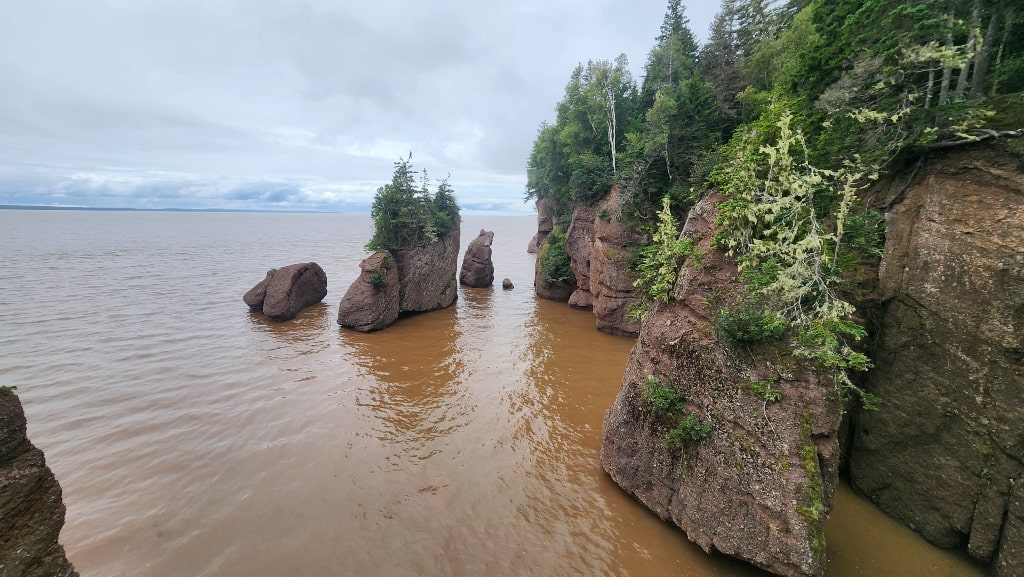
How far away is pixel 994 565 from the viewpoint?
5.89 m

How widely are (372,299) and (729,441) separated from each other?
1697 centimetres

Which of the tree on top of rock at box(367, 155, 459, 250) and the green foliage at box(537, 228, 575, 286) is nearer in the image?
the tree on top of rock at box(367, 155, 459, 250)

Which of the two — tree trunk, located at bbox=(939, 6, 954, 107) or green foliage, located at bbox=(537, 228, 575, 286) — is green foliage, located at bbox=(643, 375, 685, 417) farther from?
green foliage, located at bbox=(537, 228, 575, 286)

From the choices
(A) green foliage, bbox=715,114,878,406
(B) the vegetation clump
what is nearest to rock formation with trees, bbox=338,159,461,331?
(B) the vegetation clump

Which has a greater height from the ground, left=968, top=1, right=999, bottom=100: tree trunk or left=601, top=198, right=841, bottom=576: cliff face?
left=968, top=1, right=999, bottom=100: tree trunk

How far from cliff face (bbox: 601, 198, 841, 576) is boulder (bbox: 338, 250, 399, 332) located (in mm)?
14596

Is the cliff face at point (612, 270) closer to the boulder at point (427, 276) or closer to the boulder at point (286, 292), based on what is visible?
the boulder at point (427, 276)

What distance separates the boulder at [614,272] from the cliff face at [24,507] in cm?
1683

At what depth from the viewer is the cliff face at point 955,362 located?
5.75m

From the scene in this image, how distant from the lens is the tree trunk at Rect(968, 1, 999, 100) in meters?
6.80

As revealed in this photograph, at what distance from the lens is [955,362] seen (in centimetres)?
626

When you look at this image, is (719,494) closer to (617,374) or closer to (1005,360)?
(1005,360)

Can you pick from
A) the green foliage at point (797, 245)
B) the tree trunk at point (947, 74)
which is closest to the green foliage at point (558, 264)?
the green foliage at point (797, 245)

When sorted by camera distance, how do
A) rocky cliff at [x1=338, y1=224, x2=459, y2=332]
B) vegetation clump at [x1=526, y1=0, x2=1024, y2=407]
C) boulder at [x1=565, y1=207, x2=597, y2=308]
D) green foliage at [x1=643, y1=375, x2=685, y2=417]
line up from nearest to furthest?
vegetation clump at [x1=526, y1=0, x2=1024, y2=407]
green foliage at [x1=643, y1=375, x2=685, y2=417]
rocky cliff at [x1=338, y1=224, x2=459, y2=332]
boulder at [x1=565, y1=207, x2=597, y2=308]
